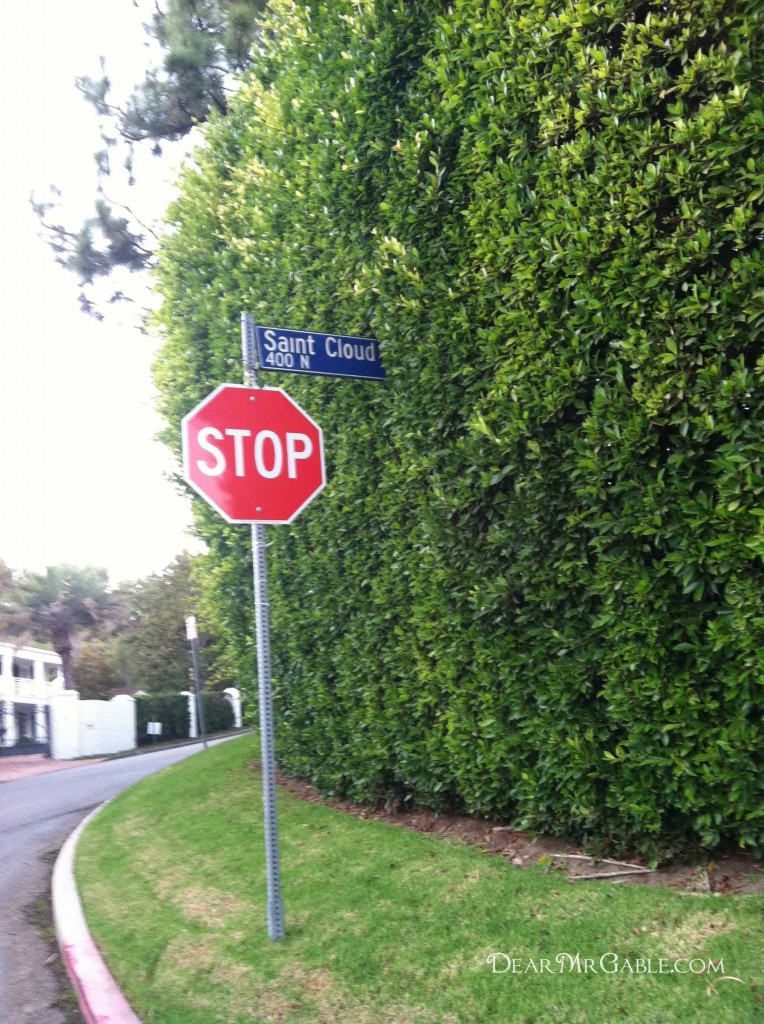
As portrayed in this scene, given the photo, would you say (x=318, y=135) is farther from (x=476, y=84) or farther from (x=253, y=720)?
(x=253, y=720)

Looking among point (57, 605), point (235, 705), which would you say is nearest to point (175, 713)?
point (235, 705)

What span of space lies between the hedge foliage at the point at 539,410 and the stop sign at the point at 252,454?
1042mm

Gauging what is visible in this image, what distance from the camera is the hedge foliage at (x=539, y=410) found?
14.3 feet

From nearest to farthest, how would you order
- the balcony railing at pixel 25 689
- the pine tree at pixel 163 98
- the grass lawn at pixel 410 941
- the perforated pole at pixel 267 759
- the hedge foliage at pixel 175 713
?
the grass lawn at pixel 410 941, the perforated pole at pixel 267 759, the pine tree at pixel 163 98, the hedge foliage at pixel 175 713, the balcony railing at pixel 25 689

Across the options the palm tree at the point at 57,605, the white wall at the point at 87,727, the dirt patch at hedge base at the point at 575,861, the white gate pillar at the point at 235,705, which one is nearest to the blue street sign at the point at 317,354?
the dirt patch at hedge base at the point at 575,861

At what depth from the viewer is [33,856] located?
9734 millimetres

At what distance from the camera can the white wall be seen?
2952 centimetres

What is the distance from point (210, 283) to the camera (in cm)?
1094

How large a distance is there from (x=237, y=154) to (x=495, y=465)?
7351 millimetres

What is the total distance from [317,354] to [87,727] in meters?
26.5

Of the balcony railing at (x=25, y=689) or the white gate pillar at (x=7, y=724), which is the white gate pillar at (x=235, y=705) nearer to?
the balcony railing at (x=25, y=689)

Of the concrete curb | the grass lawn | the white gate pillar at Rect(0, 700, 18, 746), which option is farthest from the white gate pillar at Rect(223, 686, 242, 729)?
the grass lawn

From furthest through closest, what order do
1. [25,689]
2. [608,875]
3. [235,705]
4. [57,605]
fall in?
[25,689] < [235,705] < [57,605] < [608,875]

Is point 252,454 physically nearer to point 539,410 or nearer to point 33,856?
point 539,410
